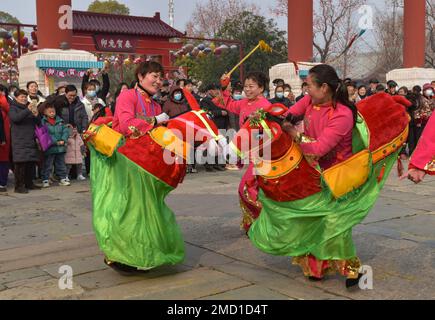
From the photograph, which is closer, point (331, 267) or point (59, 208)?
point (331, 267)

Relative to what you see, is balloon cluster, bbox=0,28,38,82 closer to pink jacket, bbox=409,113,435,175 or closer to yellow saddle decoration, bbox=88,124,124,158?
yellow saddle decoration, bbox=88,124,124,158

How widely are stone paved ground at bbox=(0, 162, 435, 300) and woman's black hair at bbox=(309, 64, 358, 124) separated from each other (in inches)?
49.5

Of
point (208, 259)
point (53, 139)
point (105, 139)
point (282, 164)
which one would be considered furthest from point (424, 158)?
point (53, 139)

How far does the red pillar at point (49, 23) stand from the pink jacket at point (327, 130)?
950cm

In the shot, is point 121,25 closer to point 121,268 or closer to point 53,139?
point 53,139

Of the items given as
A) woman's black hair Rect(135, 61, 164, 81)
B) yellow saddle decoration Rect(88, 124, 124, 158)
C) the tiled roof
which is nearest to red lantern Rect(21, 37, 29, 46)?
the tiled roof

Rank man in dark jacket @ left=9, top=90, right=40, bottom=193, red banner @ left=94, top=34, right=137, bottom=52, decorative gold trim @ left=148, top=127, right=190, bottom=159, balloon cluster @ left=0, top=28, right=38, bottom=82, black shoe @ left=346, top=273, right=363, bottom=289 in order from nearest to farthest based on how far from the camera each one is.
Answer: black shoe @ left=346, top=273, right=363, bottom=289 → decorative gold trim @ left=148, top=127, right=190, bottom=159 → man in dark jacket @ left=9, top=90, right=40, bottom=193 → balloon cluster @ left=0, top=28, right=38, bottom=82 → red banner @ left=94, top=34, right=137, bottom=52

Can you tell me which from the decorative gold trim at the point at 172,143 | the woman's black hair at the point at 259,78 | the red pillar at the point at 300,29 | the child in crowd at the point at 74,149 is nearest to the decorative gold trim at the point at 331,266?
the decorative gold trim at the point at 172,143

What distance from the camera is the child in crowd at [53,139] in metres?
8.94

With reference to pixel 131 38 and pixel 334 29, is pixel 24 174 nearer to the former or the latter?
pixel 131 38

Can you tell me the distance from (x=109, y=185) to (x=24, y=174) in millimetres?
4903

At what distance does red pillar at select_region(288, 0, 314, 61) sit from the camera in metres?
16.7

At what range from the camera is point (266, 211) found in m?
4.07

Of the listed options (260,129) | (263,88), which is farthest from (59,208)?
(260,129)
